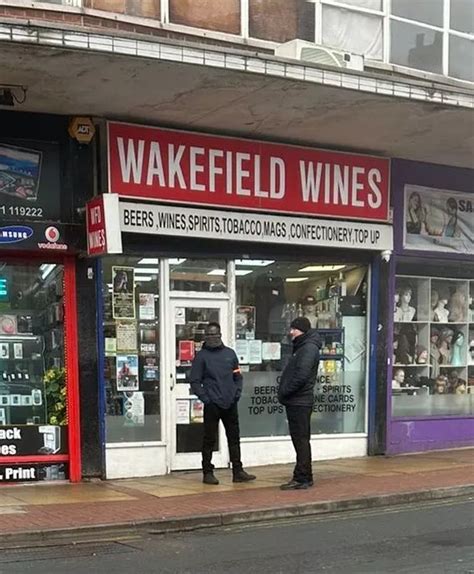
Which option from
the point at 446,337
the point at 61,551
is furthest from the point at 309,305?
the point at 61,551

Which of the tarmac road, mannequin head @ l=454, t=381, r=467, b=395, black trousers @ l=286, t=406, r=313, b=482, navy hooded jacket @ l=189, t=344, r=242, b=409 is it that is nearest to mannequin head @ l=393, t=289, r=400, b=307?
mannequin head @ l=454, t=381, r=467, b=395

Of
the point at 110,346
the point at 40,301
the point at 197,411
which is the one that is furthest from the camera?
the point at 197,411

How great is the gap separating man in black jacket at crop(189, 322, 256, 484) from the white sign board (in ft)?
4.50

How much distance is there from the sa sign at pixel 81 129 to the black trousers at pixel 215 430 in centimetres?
348

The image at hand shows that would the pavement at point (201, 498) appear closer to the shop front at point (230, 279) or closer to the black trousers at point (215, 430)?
the black trousers at point (215, 430)

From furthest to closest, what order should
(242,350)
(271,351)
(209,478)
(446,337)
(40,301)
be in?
(446,337) → (271,351) → (242,350) → (40,301) → (209,478)

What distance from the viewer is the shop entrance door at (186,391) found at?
9898mm

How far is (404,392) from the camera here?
11.7m

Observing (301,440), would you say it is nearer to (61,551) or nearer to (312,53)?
(61,551)

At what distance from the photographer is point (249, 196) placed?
1015cm

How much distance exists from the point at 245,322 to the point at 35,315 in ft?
9.21

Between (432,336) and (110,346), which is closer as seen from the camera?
(110,346)

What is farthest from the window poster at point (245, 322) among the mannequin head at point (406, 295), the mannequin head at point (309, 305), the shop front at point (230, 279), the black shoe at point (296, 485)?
the mannequin head at point (406, 295)

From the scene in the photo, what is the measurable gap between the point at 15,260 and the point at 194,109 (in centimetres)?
276
